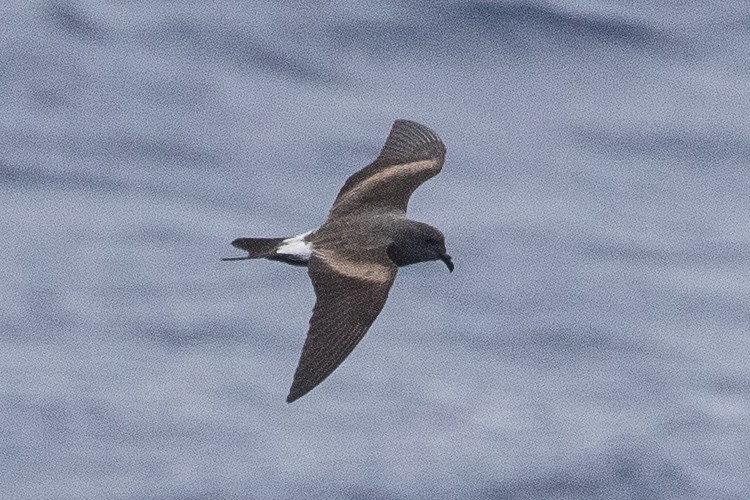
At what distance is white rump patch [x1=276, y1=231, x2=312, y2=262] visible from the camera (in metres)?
11.6

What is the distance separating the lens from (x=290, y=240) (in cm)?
1184

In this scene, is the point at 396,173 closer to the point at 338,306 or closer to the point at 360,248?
the point at 360,248

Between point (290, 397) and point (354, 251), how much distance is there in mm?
1867

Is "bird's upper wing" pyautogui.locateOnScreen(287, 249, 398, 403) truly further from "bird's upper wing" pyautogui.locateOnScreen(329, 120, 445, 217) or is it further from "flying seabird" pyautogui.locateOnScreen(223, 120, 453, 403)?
"bird's upper wing" pyautogui.locateOnScreen(329, 120, 445, 217)

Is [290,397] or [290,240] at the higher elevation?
[290,240]

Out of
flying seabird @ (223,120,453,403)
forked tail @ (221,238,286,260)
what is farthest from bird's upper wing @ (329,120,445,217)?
forked tail @ (221,238,286,260)

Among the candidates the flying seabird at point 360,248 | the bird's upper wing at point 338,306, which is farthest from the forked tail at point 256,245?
the bird's upper wing at point 338,306

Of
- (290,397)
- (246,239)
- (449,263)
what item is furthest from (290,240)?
(290,397)

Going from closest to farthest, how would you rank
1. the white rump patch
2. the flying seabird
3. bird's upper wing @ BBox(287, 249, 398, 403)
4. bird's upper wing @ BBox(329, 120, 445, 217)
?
bird's upper wing @ BBox(287, 249, 398, 403)
the flying seabird
the white rump patch
bird's upper wing @ BBox(329, 120, 445, 217)

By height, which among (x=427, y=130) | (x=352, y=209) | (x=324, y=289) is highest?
(x=427, y=130)

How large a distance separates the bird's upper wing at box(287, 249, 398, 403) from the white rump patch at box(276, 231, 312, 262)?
8 cm

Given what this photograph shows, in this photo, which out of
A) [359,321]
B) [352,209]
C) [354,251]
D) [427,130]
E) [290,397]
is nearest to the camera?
[290,397]

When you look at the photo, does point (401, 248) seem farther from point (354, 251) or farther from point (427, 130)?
point (427, 130)

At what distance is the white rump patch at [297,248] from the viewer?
11594mm
